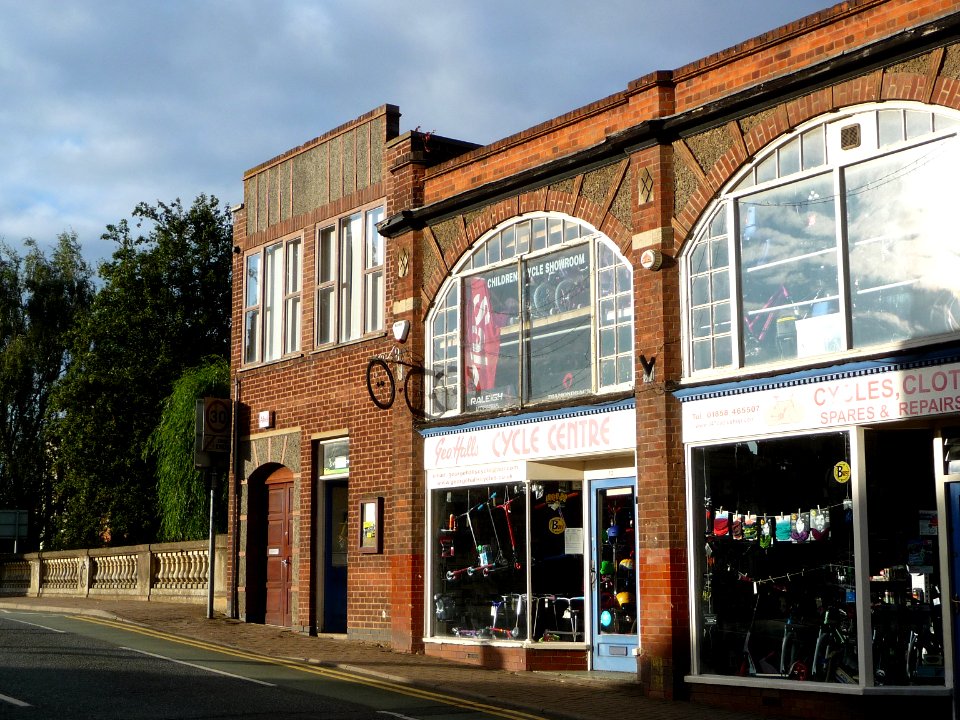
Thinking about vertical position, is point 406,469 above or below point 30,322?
below

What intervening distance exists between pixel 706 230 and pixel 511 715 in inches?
226

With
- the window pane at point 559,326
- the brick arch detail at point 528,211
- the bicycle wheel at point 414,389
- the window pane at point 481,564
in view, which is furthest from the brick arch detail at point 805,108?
the bicycle wheel at point 414,389

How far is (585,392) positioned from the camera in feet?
48.1

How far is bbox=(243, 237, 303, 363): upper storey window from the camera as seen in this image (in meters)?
20.4

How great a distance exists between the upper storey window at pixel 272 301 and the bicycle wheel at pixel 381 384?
268 centimetres

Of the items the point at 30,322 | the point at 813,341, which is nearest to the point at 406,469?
the point at 813,341

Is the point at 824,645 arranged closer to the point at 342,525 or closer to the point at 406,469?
the point at 406,469

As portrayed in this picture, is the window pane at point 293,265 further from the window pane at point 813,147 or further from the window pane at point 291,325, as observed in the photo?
the window pane at point 813,147

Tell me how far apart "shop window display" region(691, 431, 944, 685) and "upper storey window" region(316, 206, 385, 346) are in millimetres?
7171

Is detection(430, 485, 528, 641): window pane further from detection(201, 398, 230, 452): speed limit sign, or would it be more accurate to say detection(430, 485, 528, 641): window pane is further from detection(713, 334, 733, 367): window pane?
detection(201, 398, 230, 452): speed limit sign

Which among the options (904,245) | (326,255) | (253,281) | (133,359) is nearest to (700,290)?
(904,245)

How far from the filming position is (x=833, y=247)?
12.0 meters

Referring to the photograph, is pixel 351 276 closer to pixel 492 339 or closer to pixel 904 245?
pixel 492 339

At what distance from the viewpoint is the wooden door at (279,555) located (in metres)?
19.9
